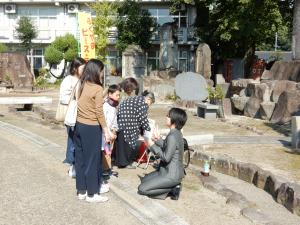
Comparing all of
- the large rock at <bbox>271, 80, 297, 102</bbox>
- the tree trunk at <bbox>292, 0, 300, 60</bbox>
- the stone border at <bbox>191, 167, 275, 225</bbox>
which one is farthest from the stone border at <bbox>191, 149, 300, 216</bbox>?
the tree trunk at <bbox>292, 0, 300, 60</bbox>

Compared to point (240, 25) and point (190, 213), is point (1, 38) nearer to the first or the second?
point (240, 25)

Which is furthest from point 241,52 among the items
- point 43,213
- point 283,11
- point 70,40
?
point 43,213

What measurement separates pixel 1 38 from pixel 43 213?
36175 millimetres

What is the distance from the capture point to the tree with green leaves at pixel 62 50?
34.2m

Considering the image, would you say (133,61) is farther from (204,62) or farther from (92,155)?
(92,155)

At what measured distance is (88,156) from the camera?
226 inches

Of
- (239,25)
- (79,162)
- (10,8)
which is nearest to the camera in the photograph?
(79,162)

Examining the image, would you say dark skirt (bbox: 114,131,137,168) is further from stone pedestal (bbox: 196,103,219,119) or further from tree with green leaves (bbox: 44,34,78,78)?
tree with green leaves (bbox: 44,34,78,78)

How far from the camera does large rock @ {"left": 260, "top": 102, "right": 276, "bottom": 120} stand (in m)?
14.7

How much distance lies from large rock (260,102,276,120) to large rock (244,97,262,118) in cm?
37

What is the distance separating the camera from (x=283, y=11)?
2652 cm

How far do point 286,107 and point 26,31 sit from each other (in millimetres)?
26908

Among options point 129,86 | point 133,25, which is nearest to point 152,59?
point 133,25

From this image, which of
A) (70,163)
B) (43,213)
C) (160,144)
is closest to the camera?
(43,213)
